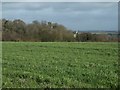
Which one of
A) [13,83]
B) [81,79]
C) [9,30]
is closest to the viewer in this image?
[13,83]

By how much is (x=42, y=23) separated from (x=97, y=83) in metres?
62.8

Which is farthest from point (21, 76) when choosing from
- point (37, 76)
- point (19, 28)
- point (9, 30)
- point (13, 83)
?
point (19, 28)

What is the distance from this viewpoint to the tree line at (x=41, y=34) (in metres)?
62.5

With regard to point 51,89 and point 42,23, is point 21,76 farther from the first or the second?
point 42,23

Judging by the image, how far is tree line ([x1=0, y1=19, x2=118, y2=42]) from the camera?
62494 millimetres

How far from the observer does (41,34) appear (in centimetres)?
7138

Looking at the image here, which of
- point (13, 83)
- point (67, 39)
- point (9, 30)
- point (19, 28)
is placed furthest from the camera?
point (67, 39)

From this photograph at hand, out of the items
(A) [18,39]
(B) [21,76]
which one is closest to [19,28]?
(A) [18,39]

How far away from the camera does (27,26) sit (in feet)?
214

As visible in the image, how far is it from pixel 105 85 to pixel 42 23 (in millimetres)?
63212

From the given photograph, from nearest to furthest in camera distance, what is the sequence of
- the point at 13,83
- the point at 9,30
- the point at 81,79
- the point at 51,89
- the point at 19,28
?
the point at 51,89 < the point at 13,83 < the point at 81,79 < the point at 9,30 < the point at 19,28

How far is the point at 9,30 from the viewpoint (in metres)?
58.9

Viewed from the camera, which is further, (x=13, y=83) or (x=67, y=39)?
(x=67, y=39)

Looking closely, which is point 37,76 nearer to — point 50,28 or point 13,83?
point 13,83
